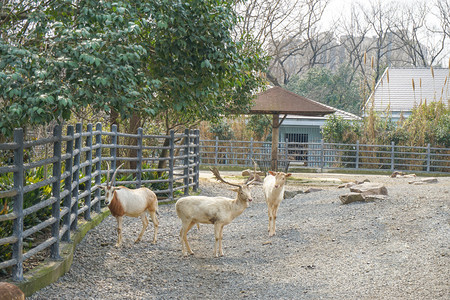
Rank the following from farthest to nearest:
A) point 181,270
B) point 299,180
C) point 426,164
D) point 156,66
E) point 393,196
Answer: point 426,164 → point 299,180 → point 393,196 → point 156,66 → point 181,270

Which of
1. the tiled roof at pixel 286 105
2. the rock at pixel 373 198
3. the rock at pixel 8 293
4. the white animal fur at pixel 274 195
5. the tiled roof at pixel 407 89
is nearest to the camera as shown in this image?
the rock at pixel 8 293

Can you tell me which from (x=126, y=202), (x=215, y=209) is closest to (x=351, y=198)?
(x=215, y=209)

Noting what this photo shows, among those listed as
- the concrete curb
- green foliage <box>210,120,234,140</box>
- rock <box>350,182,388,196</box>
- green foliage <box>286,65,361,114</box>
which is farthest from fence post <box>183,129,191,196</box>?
green foliage <box>286,65,361,114</box>

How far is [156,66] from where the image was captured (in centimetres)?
920

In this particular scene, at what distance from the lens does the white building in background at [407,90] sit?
33.4 meters

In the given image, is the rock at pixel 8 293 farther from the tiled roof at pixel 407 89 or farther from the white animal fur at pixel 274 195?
the tiled roof at pixel 407 89

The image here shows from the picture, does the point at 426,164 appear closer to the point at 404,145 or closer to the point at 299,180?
the point at 404,145

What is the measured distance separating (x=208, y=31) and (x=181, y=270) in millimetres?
3516

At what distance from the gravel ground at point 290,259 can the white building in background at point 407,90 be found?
22.8 meters

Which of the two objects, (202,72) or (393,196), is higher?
(202,72)

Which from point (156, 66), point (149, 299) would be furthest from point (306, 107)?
point (149, 299)

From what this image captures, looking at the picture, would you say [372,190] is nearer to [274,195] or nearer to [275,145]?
[274,195]

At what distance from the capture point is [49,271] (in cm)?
630

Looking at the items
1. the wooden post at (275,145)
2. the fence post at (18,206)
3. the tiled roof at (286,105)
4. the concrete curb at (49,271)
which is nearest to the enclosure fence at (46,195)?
the fence post at (18,206)
